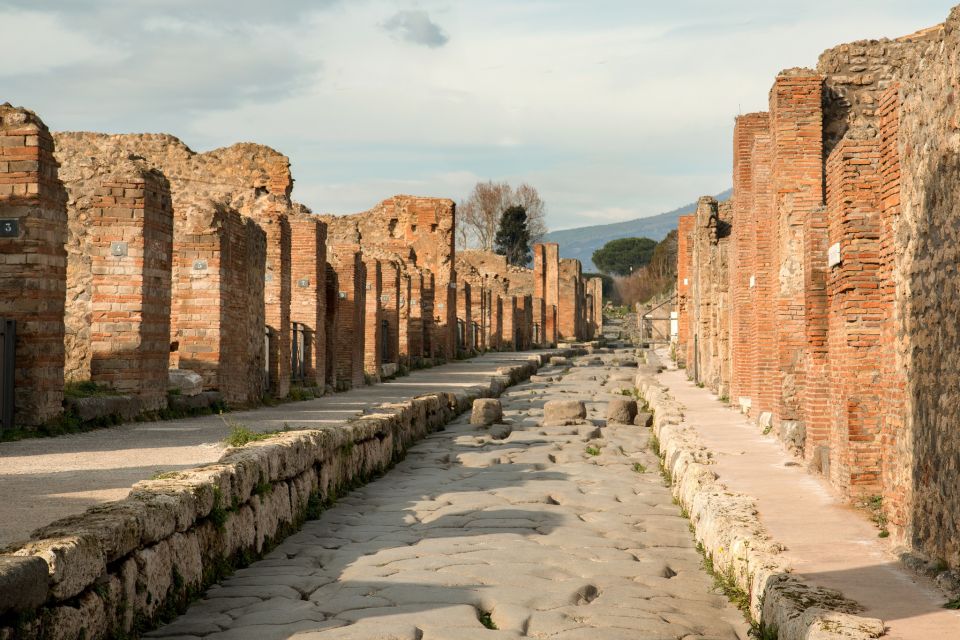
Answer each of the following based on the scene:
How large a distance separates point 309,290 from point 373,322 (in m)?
5.62

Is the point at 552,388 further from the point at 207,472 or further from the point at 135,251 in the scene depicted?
the point at 207,472

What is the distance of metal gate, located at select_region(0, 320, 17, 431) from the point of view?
30.8 ft

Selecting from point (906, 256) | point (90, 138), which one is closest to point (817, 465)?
point (906, 256)

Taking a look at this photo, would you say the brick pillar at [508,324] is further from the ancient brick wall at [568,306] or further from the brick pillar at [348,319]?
the brick pillar at [348,319]

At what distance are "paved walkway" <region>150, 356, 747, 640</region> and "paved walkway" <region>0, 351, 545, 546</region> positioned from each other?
882 millimetres

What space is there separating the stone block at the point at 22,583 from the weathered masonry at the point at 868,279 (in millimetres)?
4048

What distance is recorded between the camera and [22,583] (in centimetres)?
364

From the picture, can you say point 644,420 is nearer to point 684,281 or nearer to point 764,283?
point 764,283

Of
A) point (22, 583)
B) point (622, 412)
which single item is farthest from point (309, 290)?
point (22, 583)

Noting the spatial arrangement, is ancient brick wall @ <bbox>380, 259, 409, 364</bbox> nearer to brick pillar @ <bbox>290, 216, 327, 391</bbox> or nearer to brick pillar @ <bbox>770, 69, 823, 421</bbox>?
brick pillar @ <bbox>290, 216, 327, 391</bbox>

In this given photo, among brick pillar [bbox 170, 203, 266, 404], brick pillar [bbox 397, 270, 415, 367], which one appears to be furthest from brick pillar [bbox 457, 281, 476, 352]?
brick pillar [bbox 170, 203, 266, 404]

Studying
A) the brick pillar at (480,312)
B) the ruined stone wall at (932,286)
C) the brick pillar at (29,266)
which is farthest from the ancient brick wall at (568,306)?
the ruined stone wall at (932,286)

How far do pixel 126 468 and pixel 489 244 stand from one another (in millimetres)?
74774

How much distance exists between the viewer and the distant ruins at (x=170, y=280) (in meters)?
9.75
